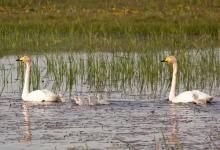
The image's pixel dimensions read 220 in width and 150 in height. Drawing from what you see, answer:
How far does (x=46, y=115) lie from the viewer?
1595cm

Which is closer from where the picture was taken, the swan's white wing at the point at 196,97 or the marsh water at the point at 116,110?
the marsh water at the point at 116,110

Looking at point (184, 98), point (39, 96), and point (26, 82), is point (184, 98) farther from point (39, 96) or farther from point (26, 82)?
point (26, 82)

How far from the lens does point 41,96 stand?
17.5 meters

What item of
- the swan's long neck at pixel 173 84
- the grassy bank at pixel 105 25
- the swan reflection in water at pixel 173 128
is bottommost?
the swan reflection in water at pixel 173 128

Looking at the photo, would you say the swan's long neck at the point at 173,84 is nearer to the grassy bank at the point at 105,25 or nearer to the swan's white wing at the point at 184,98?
the swan's white wing at the point at 184,98

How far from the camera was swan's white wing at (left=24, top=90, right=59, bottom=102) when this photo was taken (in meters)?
17.4

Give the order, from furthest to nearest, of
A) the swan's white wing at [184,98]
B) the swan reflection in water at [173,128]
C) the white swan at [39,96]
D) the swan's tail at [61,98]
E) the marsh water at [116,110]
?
the white swan at [39,96] → the swan's tail at [61,98] → the swan's white wing at [184,98] → the marsh water at [116,110] → the swan reflection in water at [173,128]

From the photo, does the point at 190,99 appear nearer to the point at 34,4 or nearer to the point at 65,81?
the point at 65,81

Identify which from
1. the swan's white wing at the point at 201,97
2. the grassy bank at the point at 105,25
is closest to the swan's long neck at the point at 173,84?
the swan's white wing at the point at 201,97

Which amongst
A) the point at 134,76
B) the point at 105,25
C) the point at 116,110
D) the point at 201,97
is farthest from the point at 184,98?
the point at 105,25

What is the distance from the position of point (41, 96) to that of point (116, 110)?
6.23ft

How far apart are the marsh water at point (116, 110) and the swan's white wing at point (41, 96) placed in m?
0.14

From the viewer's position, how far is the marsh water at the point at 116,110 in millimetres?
13461

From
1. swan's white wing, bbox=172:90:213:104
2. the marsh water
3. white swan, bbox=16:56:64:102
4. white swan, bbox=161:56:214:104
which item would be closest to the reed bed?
the marsh water
